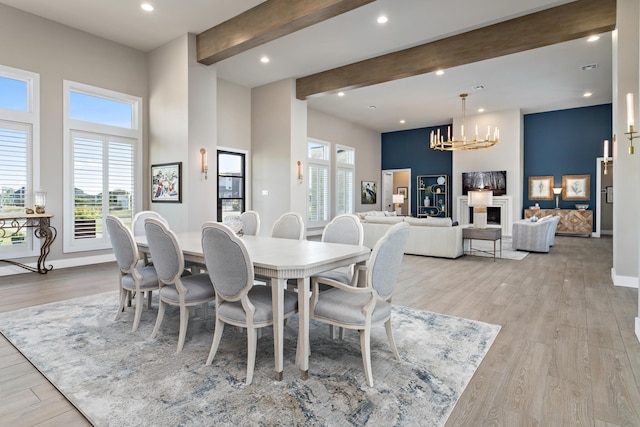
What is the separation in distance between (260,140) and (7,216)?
474cm

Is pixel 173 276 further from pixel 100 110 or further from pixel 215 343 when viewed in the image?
pixel 100 110

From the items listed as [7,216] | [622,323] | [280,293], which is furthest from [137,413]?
[7,216]

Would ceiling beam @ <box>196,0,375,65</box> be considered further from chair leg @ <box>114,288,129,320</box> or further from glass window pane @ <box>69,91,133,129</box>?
chair leg @ <box>114,288,129,320</box>

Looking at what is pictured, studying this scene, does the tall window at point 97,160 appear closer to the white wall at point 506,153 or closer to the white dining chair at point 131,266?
the white dining chair at point 131,266

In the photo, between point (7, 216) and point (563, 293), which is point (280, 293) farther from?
point (7, 216)

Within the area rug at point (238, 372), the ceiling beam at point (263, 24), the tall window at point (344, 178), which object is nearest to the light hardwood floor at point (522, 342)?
the area rug at point (238, 372)

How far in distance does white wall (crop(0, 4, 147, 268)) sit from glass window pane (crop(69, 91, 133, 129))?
0.72ft

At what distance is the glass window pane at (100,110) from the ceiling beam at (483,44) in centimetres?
361

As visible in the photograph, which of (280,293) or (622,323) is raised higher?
(280,293)

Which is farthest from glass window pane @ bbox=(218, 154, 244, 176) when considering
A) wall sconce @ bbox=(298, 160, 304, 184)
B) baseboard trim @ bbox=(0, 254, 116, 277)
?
baseboard trim @ bbox=(0, 254, 116, 277)

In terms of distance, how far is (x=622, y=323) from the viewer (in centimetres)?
316

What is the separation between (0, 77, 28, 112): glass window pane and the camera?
499cm

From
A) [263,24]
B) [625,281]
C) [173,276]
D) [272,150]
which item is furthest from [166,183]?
[625,281]

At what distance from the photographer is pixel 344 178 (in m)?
11.1
